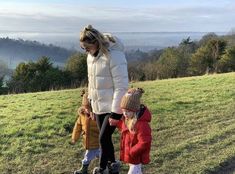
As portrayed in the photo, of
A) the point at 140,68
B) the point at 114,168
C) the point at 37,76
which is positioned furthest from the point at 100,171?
the point at 140,68

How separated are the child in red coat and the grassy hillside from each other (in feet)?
4.11

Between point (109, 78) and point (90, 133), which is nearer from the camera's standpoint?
point (109, 78)

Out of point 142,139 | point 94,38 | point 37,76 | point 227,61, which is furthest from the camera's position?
point 227,61

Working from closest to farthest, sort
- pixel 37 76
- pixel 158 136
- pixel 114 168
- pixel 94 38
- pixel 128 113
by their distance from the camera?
pixel 128 113 → pixel 94 38 → pixel 114 168 → pixel 158 136 → pixel 37 76

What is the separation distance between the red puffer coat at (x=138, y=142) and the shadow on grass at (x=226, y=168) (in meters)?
1.56

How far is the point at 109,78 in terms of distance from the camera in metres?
5.24

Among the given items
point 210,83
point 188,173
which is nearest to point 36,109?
point 188,173

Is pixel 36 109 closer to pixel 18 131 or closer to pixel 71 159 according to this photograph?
pixel 18 131

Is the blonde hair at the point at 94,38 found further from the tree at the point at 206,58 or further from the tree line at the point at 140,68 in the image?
the tree at the point at 206,58

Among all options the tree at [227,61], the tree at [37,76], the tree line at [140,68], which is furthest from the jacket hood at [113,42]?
the tree at [227,61]

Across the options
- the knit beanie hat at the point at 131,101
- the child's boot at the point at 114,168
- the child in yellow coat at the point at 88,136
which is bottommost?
the child's boot at the point at 114,168

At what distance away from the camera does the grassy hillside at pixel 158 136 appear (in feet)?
21.1

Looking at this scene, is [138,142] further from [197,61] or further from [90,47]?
[197,61]

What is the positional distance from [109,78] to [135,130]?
28.2 inches
